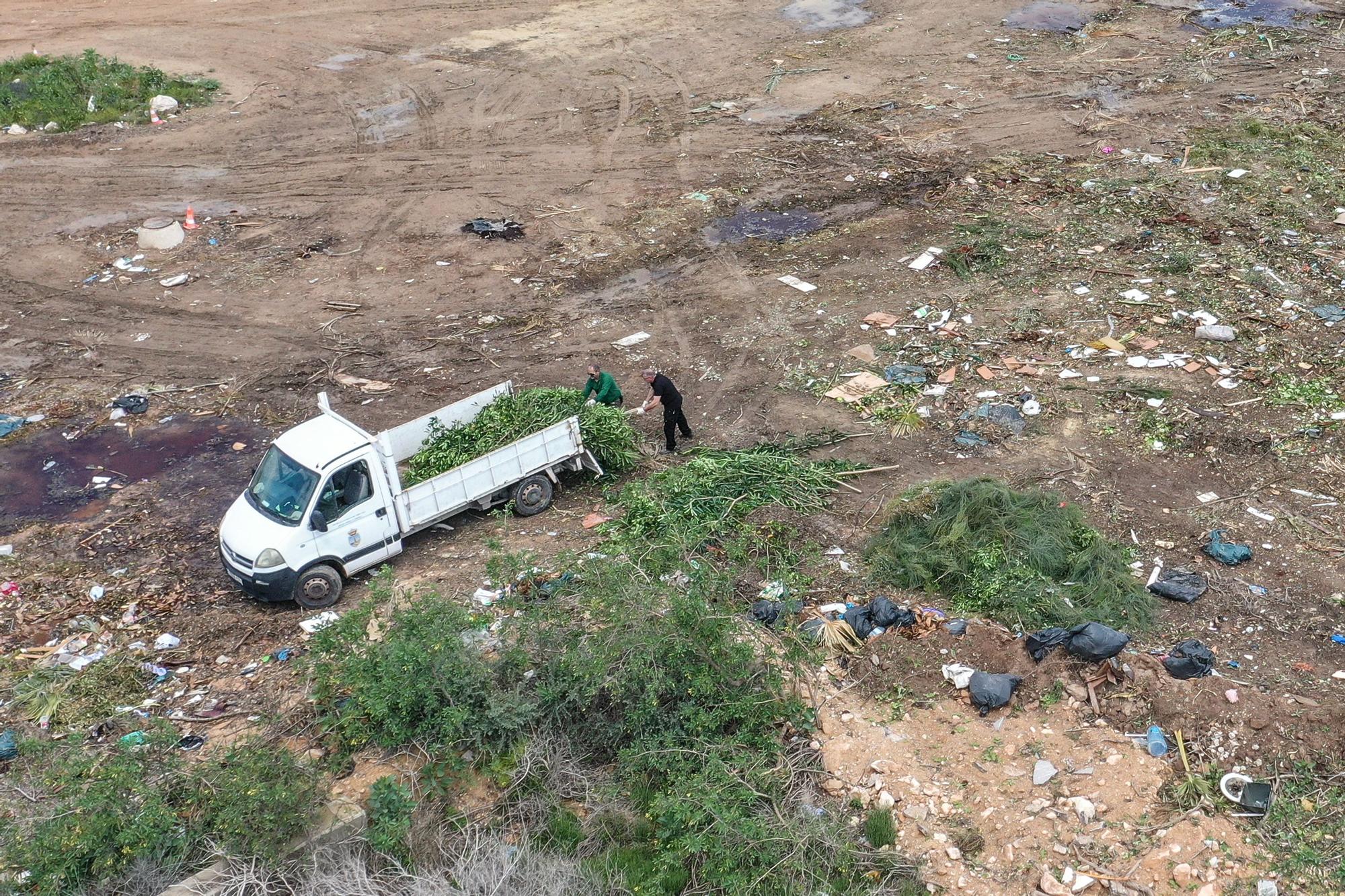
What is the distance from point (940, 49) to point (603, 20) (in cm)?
828

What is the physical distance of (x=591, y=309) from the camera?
1520 centimetres

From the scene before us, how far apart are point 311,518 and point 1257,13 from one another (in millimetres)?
24593

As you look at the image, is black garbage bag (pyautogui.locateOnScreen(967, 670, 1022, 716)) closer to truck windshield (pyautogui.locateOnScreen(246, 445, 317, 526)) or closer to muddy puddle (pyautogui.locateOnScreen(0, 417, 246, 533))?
truck windshield (pyautogui.locateOnScreen(246, 445, 317, 526))

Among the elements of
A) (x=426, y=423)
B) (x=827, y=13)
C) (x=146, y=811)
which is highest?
(x=827, y=13)

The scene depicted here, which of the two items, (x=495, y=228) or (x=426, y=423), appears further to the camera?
(x=495, y=228)

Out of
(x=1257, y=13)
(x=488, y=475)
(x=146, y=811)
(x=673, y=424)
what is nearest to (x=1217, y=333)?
(x=673, y=424)

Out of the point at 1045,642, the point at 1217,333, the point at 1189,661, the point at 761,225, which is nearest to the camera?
the point at 1189,661

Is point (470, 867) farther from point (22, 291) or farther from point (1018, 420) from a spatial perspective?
point (22, 291)

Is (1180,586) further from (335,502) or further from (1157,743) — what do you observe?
(335,502)

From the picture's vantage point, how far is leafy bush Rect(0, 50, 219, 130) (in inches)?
851

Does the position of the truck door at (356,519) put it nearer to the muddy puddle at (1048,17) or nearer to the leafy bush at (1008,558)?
the leafy bush at (1008,558)

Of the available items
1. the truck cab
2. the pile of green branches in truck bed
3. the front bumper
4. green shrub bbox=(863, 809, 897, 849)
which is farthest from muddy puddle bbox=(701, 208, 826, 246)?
green shrub bbox=(863, 809, 897, 849)

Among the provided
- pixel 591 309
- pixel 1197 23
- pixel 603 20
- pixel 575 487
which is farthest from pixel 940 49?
pixel 575 487

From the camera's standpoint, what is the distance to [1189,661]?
798 cm
